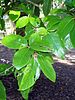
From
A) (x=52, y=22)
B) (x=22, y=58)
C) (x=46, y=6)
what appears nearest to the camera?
(x=22, y=58)

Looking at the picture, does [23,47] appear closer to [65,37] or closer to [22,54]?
[22,54]

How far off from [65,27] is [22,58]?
160 millimetres

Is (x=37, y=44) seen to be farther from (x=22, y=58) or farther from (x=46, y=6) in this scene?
(x=46, y=6)

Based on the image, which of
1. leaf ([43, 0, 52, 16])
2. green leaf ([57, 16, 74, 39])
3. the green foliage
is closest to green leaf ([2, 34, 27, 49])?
the green foliage

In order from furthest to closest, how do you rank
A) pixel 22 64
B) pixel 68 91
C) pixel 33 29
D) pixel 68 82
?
1. pixel 68 82
2. pixel 68 91
3. pixel 33 29
4. pixel 22 64

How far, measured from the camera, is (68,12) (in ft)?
2.95

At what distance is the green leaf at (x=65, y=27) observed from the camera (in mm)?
A: 775

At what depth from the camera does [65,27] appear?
77 centimetres

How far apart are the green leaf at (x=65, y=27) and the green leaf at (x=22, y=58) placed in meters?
0.12

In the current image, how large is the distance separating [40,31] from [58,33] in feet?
0.18

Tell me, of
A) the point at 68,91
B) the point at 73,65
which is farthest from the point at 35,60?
the point at 73,65

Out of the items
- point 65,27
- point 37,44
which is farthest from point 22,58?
point 65,27

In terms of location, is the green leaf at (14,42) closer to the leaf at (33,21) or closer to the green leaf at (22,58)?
the green leaf at (22,58)

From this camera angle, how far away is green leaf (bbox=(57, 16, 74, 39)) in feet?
2.54
